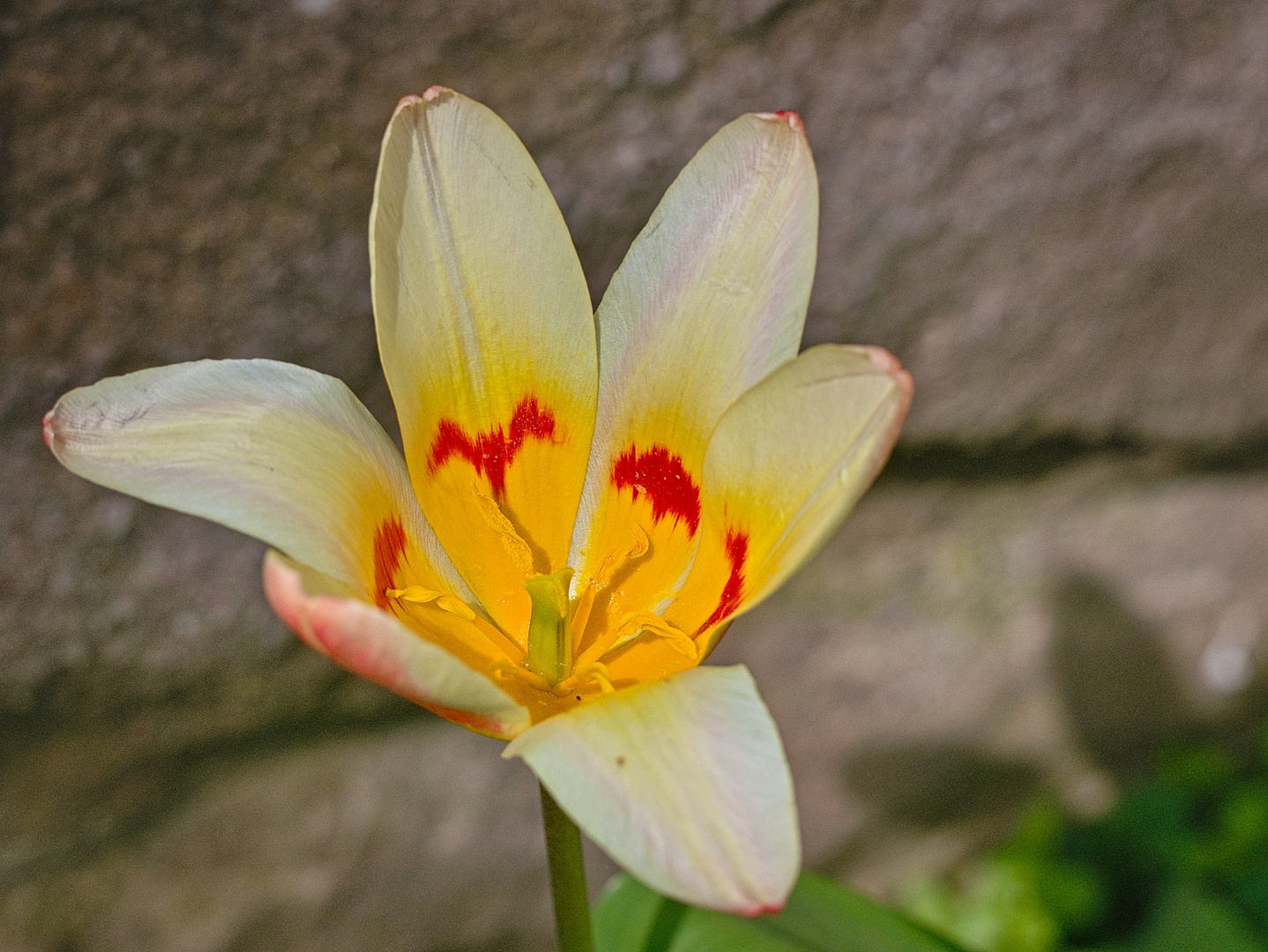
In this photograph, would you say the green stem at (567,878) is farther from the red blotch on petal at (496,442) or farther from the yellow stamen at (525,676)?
the red blotch on petal at (496,442)

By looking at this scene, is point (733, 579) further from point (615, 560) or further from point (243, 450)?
Answer: point (243, 450)

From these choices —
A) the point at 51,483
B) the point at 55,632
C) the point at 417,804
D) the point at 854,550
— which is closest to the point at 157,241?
the point at 51,483

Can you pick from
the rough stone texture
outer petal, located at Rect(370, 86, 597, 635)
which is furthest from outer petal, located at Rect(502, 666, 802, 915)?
the rough stone texture

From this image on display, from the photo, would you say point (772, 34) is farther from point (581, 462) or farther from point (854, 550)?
point (854, 550)

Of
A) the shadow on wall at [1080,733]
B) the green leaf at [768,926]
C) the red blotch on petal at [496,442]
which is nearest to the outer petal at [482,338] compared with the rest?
the red blotch on petal at [496,442]

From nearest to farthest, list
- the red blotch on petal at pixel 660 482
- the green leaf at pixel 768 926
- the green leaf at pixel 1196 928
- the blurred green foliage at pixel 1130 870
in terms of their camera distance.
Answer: the red blotch on petal at pixel 660 482
the green leaf at pixel 768 926
the green leaf at pixel 1196 928
the blurred green foliage at pixel 1130 870

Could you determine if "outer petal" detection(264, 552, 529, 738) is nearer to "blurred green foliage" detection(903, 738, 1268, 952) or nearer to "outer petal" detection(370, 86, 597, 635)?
"outer petal" detection(370, 86, 597, 635)
